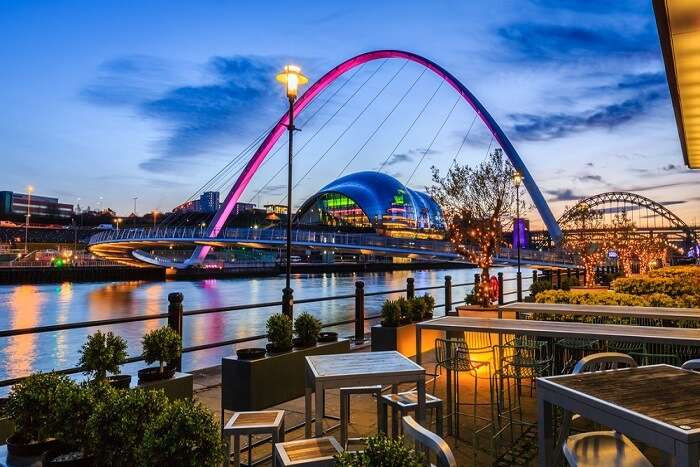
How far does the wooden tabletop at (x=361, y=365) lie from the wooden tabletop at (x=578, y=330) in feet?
5.49

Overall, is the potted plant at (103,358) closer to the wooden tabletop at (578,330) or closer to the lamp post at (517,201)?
the wooden tabletop at (578,330)

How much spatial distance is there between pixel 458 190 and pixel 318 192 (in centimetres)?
11424

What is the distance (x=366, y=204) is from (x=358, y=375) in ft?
379

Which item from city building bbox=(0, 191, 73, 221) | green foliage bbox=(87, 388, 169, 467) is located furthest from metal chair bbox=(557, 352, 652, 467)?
city building bbox=(0, 191, 73, 221)

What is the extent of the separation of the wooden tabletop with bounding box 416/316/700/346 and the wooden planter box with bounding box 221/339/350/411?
1.67 meters

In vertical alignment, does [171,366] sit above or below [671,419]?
below

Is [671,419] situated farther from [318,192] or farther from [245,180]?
[318,192]

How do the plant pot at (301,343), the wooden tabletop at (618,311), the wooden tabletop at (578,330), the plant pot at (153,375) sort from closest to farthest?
the plant pot at (153,375), the wooden tabletop at (578,330), the wooden tabletop at (618,311), the plant pot at (301,343)

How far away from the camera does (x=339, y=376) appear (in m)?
4.09

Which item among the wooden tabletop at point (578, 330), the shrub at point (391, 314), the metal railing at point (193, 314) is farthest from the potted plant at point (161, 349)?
the shrub at point (391, 314)

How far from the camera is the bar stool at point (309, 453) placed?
303 cm

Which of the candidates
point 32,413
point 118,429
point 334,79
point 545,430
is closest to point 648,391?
point 545,430

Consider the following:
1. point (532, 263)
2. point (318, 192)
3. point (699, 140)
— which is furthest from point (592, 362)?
point (318, 192)

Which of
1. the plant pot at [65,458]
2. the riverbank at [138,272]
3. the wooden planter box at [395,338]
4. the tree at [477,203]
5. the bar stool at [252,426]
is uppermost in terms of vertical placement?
the tree at [477,203]
